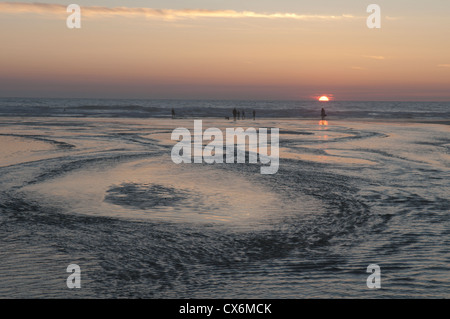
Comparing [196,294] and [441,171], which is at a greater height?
[441,171]

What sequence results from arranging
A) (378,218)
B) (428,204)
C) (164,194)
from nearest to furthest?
(378,218) → (428,204) → (164,194)

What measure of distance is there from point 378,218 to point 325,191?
12.2 feet

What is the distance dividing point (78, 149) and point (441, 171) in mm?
19153

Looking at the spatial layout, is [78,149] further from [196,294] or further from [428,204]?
[196,294]

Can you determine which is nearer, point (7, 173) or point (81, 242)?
point (81, 242)

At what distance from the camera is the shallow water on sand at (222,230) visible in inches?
310

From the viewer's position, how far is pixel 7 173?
1888 centimetres

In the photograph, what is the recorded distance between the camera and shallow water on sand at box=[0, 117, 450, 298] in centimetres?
786

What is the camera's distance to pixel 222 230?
11.2m

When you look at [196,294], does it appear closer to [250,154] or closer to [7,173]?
[7,173]
